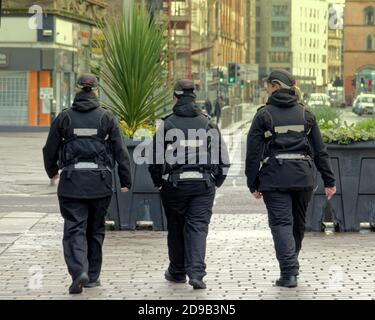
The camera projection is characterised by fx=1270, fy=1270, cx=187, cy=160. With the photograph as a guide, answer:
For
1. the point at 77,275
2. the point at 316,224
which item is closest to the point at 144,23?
the point at 316,224

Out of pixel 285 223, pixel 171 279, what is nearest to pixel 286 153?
pixel 285 223

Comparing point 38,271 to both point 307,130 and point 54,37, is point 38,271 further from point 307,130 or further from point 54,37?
point 54,37

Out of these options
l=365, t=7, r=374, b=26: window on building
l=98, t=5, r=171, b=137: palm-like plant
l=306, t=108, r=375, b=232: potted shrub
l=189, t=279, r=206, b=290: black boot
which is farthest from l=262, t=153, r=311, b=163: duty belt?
l=365, t=7, r=374, b=26: window on building

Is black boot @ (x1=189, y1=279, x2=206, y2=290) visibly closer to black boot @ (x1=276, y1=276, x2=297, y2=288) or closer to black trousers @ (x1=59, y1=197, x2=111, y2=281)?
black boot @ (x1=276, y1=276, x2=297, y2=288)

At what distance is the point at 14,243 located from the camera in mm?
14391

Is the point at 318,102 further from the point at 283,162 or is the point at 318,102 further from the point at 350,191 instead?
the point at 283,162

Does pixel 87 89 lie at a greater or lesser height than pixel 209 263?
greater

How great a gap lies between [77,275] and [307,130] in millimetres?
2412

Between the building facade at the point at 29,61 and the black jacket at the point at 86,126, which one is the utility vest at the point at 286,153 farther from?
the building facade at the point at 29,61

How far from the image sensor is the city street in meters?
10.6

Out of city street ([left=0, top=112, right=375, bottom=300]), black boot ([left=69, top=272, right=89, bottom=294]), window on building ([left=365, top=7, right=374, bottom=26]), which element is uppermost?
window on building ([left=365, top=7, right=374, bottom=26])

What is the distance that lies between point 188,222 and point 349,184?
16.0 ft

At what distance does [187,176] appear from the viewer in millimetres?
11047
